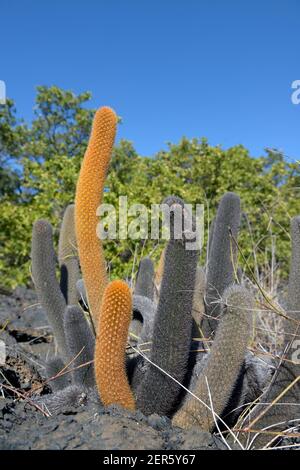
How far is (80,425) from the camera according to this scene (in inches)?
54.4

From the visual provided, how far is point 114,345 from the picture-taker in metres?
1.67

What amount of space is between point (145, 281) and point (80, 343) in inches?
37.9

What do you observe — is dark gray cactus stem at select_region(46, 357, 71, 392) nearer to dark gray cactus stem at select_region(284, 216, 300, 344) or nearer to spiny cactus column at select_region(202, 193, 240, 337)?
spiny cactus column at select_region(202, 193, 240, 337)

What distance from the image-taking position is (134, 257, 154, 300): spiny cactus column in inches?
117

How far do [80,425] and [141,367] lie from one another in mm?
585

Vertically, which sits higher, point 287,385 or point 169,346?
point 169,346

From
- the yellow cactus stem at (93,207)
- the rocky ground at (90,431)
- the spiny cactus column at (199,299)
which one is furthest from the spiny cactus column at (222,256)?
the rocky ground at (90,431)

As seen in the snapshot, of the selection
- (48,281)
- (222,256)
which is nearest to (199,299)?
(222,256)

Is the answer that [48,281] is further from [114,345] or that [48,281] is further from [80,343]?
[114,345]

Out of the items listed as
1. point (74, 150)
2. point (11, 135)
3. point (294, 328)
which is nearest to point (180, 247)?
point (294, 328)

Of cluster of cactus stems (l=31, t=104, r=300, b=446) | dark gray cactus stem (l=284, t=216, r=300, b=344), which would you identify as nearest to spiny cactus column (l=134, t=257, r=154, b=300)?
cluster of cactus stems (l=31, t=104, r=300, b=446)

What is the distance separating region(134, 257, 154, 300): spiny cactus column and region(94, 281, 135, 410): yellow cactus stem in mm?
1187

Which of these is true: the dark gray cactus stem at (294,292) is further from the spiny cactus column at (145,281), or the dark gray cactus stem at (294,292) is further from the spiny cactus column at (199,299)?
the spiny cactus column at (145,281)

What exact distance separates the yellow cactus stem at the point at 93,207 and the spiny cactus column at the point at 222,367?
0.64 metres
